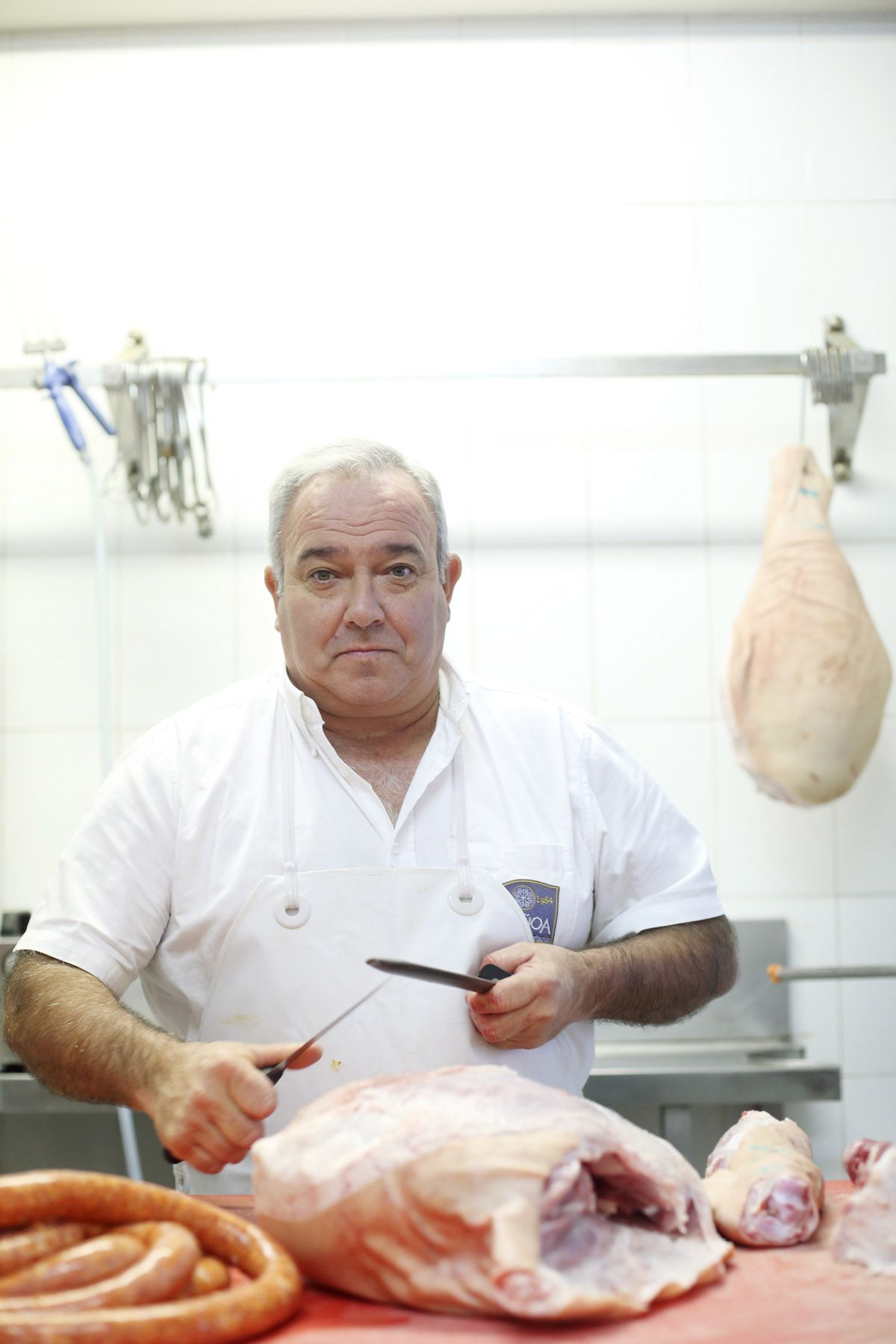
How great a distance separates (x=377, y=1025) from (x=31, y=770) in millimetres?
1450

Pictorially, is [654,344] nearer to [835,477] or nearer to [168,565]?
[835,477]

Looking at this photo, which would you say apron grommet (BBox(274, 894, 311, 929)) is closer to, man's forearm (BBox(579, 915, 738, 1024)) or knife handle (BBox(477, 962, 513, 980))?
knife handle (BBox(477, 962, 513, 980))

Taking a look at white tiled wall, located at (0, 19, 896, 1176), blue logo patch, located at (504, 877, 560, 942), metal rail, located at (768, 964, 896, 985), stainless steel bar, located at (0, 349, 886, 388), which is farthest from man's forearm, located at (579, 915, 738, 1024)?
stainless steel bar, located at (0, 349, 886, 388)

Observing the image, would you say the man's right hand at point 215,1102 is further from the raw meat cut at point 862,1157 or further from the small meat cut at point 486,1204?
the raw meat cut at point 862,1157

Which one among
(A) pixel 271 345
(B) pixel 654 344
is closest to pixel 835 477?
(B) pixel 654 344

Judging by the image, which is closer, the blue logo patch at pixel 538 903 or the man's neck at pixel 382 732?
the blue logo patch at pixel 538 903

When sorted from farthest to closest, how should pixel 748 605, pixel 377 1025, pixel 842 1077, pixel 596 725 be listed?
pixel 842 1077 → pixel 748 605 → pixel 596 725 → pixel 377 1025

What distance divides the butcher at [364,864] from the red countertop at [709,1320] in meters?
0.49

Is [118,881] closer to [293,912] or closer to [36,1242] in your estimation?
[293,912]

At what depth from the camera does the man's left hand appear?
1.41 m

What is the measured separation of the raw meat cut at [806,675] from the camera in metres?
1.96

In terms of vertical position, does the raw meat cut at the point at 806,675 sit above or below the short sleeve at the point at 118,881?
above

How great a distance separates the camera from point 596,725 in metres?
1.90

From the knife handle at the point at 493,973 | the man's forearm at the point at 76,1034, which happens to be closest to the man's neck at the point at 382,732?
the knife handle at the point at 493,973
